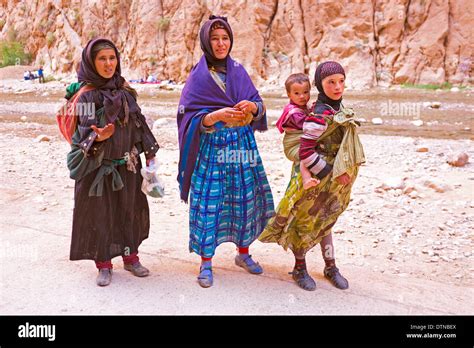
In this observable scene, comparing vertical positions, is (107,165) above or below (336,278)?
above

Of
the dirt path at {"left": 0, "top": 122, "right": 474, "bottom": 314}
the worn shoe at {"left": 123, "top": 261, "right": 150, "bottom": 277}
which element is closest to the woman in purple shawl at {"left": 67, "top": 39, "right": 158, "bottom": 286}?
the worn shoe at {"left": 123, "top": 261, "right": 150, "bottom": 277}

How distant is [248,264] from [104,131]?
1326 millimetres

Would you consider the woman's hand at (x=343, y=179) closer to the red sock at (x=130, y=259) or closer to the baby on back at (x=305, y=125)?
the baby on back at (x=305, y=125)

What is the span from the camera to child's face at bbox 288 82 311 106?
2594 millimetres

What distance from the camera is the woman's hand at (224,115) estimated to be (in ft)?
8.59

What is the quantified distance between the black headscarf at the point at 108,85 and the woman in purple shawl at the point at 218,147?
1.12 ft

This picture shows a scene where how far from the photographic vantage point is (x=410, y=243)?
380cm

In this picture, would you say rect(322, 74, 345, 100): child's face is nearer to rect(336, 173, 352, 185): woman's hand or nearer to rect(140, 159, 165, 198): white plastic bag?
rect(336, 173, 352, 185): woman's hand

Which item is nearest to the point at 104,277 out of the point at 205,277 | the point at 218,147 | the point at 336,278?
the point at 205,277

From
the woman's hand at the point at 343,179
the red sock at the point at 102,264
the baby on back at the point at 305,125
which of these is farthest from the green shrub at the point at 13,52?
the woman's hand at the point at 343,179

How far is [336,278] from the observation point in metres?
2.89

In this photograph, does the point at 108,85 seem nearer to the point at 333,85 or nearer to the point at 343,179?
the point at 333,85

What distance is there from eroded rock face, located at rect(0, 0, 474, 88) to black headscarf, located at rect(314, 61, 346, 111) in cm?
1776
